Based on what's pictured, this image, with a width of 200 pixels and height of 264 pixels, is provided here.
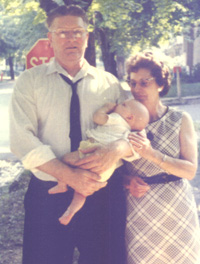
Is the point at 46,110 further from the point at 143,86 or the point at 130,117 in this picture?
the point at 143,86

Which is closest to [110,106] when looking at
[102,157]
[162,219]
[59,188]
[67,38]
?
[102,157]

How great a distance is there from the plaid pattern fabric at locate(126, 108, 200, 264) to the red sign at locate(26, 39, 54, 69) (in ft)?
8.39

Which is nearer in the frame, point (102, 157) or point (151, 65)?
point (102, 157)

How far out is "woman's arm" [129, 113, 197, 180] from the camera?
7.23 feet

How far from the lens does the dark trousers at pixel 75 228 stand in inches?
93.4

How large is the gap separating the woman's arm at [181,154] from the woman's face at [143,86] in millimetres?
268

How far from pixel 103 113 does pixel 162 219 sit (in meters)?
0.80

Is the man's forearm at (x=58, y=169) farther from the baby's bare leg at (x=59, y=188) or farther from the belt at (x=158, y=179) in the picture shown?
the belt at (x=158, y=179)

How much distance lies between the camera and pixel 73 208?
2.19 meters

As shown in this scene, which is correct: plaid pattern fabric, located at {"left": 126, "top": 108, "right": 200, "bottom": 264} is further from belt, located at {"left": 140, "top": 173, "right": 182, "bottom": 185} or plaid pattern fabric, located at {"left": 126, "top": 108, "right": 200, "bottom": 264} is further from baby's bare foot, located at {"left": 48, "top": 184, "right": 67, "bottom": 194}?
baby's bare foot, located at {"left": 48, "top": 184, "right": 67, "bottom": 194}

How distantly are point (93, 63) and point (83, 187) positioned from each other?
323 centimetres

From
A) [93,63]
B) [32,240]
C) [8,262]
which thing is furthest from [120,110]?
[93,63]

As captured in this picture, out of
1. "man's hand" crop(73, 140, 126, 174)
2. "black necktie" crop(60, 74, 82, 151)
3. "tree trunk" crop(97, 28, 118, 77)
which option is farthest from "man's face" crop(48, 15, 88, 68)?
"tree trunk" crop(97, 28, 118, 77)

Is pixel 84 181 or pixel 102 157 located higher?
pixel 102 157
